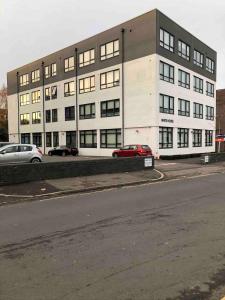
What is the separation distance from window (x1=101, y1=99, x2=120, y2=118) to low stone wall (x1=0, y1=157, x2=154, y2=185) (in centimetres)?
1759

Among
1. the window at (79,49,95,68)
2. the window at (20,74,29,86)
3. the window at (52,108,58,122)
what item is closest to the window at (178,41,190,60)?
the window at (79,49,95,68)

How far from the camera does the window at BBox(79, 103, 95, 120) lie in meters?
41.1

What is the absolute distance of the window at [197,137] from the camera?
42.8m

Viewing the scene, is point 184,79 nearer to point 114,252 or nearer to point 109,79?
point 109,79

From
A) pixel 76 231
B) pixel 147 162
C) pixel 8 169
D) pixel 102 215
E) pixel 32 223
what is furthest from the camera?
pixel 147 162

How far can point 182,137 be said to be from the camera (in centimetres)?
3984

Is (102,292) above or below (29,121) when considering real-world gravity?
below

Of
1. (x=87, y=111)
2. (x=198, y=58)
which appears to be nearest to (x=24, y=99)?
(x=87, y=111)

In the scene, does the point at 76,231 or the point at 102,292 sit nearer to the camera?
the point at 102,292

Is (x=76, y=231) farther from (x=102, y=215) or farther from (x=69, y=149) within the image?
(x=69, y=149)

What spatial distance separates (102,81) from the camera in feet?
131

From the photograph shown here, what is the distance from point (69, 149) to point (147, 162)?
21351mm

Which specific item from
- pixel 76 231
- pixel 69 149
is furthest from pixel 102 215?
pixel 69 149

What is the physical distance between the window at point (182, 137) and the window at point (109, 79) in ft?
30.9
